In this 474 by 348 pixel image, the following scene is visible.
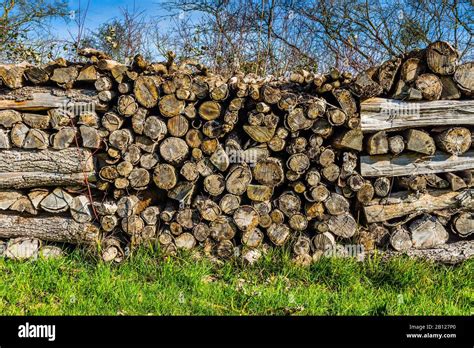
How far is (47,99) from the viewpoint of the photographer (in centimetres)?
391

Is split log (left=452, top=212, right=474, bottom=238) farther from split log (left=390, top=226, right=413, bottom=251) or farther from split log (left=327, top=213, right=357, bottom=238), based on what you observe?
split log (left=327, top=213, right=357, bottom=238)

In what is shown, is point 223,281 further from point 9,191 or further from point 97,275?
point 9,191

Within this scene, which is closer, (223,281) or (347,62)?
(223,281)

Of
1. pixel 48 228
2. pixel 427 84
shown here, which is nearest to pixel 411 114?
pixel 427 84

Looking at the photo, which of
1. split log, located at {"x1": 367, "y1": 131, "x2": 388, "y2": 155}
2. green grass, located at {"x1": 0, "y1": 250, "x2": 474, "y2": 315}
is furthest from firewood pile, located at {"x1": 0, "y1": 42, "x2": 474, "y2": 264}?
green grass, located at {"x1": 0, "y1": 250, "x2": 474, "y2": 315}

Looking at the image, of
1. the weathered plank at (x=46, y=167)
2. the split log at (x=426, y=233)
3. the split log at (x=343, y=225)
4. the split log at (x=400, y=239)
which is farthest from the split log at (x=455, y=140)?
the weathered plank at (x=46, y=167)

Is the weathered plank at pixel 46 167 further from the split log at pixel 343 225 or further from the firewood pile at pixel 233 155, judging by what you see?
the split log at pixel 343 225

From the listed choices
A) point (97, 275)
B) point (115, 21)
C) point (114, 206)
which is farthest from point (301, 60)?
point (97, 275)

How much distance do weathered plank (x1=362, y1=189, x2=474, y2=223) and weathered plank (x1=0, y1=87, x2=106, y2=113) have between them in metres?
2.47

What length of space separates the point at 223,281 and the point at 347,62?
16.1ft

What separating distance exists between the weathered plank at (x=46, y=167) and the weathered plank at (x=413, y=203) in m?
2.42

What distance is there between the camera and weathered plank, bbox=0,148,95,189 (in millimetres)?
3930

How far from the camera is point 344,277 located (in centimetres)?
372

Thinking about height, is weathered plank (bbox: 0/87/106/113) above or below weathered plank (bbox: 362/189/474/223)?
above
